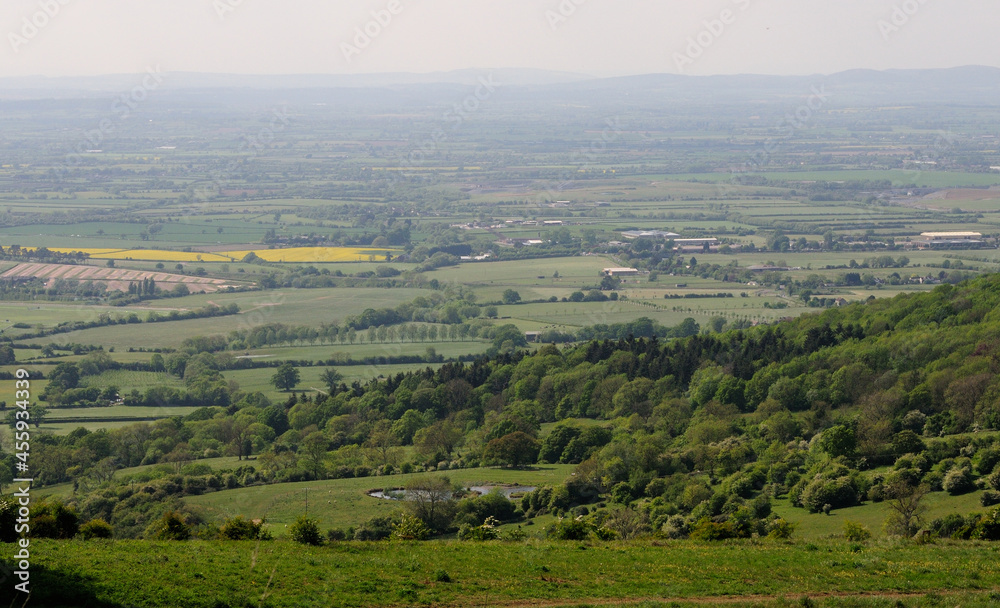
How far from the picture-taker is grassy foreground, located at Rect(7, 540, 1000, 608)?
58.7 ft

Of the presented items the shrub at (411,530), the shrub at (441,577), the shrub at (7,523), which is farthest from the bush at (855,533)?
the shrub at (7,523)

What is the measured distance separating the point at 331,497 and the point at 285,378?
34450 mm

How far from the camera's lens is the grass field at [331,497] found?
131 feet

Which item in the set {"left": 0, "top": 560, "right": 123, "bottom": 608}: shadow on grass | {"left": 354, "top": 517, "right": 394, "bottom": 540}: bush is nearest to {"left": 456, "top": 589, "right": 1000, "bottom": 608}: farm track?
{"left": 0, "top": 560, "right": 123, "bottom": 608}: shadow on grass

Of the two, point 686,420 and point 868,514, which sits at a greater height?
point 868,514

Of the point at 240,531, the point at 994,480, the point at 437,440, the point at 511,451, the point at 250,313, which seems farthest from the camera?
the point at 250,313

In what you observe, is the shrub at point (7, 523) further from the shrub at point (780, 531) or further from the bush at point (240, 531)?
the shrub at point (780, 531)

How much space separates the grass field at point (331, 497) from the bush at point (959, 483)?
57.2 ft

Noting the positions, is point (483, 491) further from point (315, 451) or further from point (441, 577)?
point (441, 577)

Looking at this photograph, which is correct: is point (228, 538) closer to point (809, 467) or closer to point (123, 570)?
point (123, 570)

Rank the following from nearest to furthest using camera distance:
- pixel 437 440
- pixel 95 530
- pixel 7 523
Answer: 1. pixel 7 523
2. pixel 95 530
3. pixel 437 440

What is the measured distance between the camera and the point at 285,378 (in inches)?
2997

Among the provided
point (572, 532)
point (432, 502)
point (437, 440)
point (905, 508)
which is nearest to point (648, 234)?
point (437, 440)

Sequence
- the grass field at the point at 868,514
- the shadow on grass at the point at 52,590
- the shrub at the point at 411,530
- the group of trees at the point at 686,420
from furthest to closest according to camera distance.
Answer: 1. the group of trees at the point at 686,420
2. the grass field at the point at 868,514
3. the shrub at the point at 411,530
4. the shadow on grass at the point at 52,590
